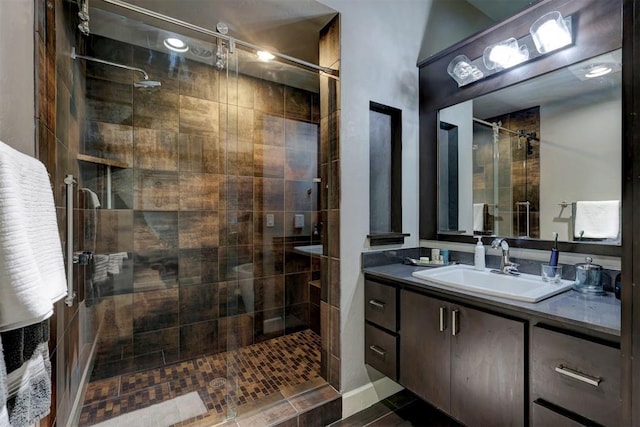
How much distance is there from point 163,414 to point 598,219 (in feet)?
8.45

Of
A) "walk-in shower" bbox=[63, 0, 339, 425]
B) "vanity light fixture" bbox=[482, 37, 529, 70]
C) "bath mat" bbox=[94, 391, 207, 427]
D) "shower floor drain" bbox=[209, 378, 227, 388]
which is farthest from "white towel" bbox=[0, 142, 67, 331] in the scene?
"vanity light fixture" bbox=[482, 37, 529, 70]

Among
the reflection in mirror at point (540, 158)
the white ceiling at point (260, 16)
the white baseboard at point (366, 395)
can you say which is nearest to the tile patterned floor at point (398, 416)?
the white baseboard at point (366, 395)

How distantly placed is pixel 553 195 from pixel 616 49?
0.70 meters

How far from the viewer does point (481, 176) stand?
1.89 m

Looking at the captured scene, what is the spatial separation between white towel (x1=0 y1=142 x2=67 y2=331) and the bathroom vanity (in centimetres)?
146

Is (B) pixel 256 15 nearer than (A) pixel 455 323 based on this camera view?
No

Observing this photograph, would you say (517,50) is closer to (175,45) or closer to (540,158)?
(540,158)

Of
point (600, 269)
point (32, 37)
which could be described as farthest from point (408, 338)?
point (32, 37)

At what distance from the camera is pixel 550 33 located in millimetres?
1455

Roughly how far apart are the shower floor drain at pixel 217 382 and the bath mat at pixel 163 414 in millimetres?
154

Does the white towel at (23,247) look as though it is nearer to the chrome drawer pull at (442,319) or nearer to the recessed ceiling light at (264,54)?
the recessed ceiling light at (264,54)

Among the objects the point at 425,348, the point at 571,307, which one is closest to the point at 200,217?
the point at 425,348

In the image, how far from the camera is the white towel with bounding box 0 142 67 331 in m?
0.65

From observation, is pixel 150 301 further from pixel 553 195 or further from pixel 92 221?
pixel 553 195
